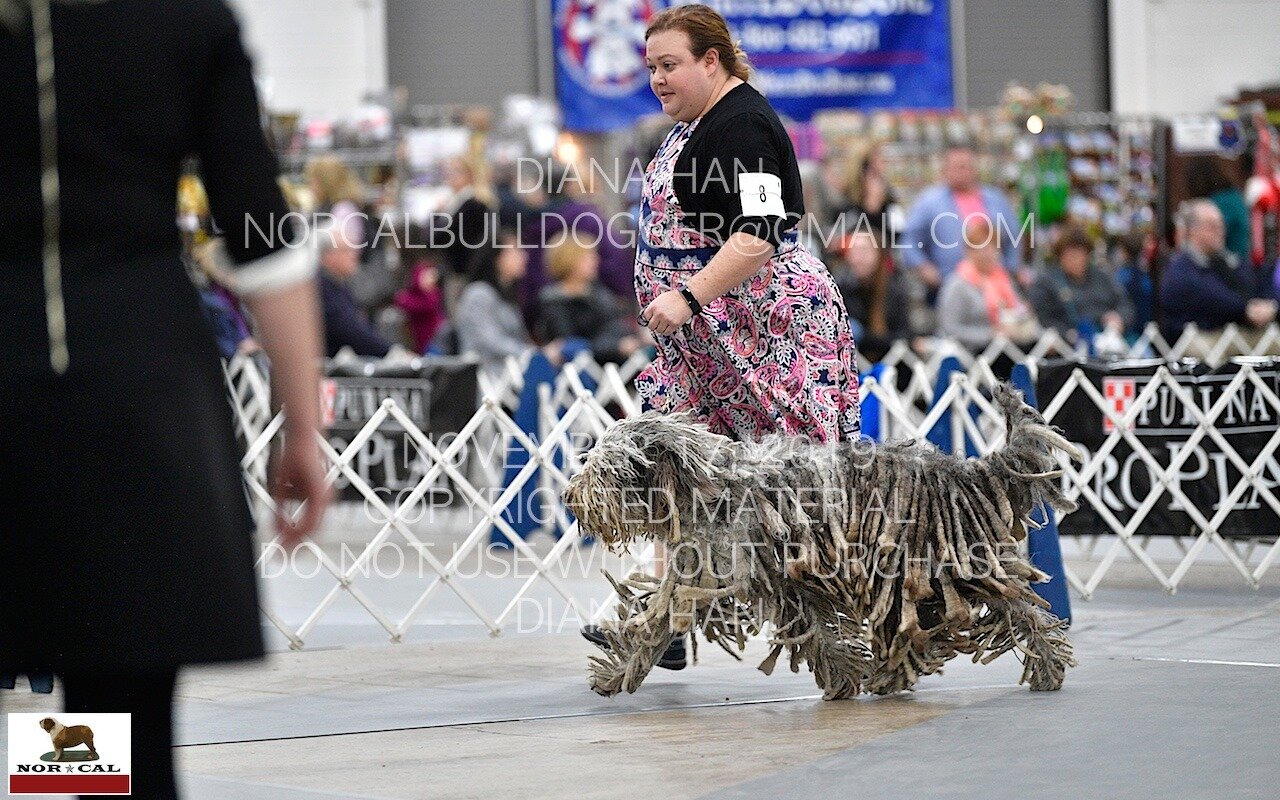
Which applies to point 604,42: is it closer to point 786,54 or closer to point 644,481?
point 786,54

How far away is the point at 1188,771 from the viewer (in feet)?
9.39

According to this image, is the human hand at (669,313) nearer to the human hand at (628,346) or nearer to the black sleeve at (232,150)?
the black sleeve at (232,150)

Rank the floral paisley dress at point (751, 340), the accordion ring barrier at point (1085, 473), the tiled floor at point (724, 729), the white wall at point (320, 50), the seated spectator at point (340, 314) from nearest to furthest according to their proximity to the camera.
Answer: the tiled floor at point (724, 729) → the floral paisley dress at point (751, 340) → the accordion ring barrier at point (1085, 473) → the seated spectator at point (340, 314) → the white wall at point (320, 50)

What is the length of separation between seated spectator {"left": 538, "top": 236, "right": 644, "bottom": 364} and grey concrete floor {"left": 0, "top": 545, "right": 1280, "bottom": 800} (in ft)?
13.2

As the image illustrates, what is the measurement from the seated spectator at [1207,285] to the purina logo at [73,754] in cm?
676

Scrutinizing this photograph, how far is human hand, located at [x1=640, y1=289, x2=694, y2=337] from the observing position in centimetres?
359

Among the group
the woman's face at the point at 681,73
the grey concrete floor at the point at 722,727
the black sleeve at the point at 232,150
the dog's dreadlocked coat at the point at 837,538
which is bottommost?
the grey concrete floor at the point at 722,727

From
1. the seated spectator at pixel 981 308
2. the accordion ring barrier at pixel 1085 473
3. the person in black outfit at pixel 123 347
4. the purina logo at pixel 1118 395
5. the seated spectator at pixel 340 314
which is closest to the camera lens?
the person in black outfit at pixel 123 347

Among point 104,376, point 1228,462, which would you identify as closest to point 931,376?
point 1228,462

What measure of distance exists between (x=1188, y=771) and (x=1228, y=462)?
2937 mm

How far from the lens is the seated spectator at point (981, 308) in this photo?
29.9 ft

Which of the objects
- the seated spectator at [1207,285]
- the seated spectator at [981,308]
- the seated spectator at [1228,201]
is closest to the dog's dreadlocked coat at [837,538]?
the seated spectator at [1207,285]

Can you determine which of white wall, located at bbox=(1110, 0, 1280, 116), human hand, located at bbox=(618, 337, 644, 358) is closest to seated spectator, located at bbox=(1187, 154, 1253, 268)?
human hand, located at bbox=(618, 337, 644, 358)

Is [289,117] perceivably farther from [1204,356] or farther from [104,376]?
[104,376]
